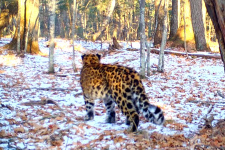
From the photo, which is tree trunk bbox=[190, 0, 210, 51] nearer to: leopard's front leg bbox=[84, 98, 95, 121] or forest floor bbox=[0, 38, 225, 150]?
forest floor bbox=[0, 38, 225, 150]

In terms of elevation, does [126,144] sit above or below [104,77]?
below

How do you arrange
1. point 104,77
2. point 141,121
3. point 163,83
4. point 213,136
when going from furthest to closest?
point 163,83, point 141,121, point 104,77, point 213,136

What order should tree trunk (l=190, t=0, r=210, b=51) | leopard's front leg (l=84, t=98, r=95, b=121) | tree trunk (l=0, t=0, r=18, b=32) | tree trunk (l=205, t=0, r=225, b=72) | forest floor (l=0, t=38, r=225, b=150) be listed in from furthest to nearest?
1. tree trunk (l=0, t=0, r=18, b=32)
2. tree trunk (l=190, t=0, r=210, b=51)
3. leopard's front leg (l=84, t=98, r=95, b=121)
4. forest floor (l=0, t=38, r=225, b=150)
5. tree trunk (l=205, t=0, r=225, b=72)

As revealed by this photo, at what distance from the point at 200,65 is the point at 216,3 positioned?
13.2 meters

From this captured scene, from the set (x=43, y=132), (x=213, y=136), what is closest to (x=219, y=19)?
(x=213, y=136)

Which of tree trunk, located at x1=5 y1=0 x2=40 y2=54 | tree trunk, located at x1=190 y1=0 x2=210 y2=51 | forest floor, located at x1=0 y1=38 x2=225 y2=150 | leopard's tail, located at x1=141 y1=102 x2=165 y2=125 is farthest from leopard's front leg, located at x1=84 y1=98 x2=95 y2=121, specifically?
tree trunk, located at x1=190 y1=0 x2=210 y2=51

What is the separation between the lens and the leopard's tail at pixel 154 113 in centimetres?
602

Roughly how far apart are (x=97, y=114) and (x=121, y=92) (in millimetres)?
2161

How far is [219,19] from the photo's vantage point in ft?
18.8

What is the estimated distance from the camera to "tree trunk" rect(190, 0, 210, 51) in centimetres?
2345

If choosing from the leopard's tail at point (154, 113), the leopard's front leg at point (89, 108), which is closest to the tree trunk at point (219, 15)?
the leopard's tail at point (154, 113)

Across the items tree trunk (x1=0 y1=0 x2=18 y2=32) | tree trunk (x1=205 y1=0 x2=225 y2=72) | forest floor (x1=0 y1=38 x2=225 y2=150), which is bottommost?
forest floor (x1=0 y1=38 x2=225 y2=150)

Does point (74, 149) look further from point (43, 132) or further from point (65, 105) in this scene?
point (65, 105)

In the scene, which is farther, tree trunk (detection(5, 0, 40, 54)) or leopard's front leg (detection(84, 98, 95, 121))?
tree trunk (detection(5, 0, 40, 54))
